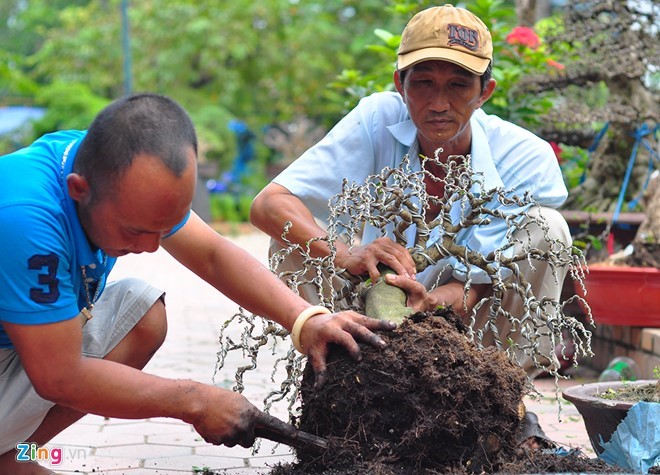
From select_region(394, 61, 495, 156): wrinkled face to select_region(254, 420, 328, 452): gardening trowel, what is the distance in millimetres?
1349

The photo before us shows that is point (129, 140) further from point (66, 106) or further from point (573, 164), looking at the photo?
point (66, 106)

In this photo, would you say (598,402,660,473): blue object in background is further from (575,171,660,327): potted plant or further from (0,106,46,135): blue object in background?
(0,106,46,135): blue object in background

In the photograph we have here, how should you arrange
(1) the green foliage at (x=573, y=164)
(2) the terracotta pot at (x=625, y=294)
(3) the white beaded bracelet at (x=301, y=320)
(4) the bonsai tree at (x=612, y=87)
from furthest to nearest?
(1) the green foliage at (x=573, y=164) → (4) the bonsai tree at (x=612, y=87) → (2) the terracotta pot at (x=625, y=294) → (3) the white beaded bracelet at (x=301, y=320)

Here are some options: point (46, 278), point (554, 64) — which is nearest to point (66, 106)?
point (554, 64)

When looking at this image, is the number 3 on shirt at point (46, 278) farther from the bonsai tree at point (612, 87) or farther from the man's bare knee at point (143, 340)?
the bonsai tree at point (612, 87)

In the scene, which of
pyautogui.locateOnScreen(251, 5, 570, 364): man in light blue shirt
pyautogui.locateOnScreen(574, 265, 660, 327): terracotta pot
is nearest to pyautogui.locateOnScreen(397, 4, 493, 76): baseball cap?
pyautogui.locateOnScreen(251, 5, 570, 364): man in light blue shirt

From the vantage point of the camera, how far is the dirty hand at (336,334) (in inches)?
96.4

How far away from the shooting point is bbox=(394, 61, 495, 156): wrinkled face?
3291 millimetres

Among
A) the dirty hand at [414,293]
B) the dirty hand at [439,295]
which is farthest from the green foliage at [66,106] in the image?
the dirty hand at [414,293]

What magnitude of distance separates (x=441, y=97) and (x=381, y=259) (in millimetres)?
748

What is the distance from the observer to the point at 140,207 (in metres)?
2.21

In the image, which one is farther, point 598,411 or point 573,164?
point 573,164

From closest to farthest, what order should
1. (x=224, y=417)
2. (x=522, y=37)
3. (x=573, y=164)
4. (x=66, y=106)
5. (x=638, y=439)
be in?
(x=224, y=417)
(x=638, y=439)
(x=522, y=37)
(x=573, y=164)
(x=66, y=106)

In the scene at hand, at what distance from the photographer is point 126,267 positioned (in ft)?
35.2
